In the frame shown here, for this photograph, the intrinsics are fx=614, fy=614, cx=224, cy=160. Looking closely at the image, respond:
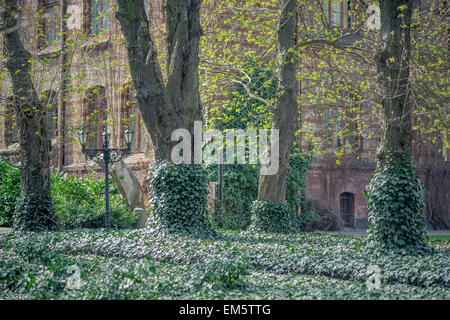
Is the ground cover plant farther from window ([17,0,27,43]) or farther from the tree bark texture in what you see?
the tree bark texture

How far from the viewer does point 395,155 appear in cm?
1171

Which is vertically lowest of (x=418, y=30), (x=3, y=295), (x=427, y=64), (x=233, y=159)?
(x=3, y=295)

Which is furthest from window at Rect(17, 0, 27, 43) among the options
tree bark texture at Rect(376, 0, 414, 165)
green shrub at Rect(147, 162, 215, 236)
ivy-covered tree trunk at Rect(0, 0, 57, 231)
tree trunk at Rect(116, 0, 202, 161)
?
tree bark texture at Rect(376, 0, 414, 165)

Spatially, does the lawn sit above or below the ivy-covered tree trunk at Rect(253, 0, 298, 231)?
below

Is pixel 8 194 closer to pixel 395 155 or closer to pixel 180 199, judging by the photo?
pixel 180 199

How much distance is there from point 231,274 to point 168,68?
7.24m

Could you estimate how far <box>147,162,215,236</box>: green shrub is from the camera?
13.9m

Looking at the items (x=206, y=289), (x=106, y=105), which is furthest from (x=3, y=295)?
(x=106, y=105)

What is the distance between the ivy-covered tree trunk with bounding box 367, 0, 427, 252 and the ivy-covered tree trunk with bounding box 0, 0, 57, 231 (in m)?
9.09

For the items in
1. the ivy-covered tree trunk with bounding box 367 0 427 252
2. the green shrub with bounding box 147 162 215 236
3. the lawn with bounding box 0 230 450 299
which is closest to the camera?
the lawn with bounding box 0 230 450 299

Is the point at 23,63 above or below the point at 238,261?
above
